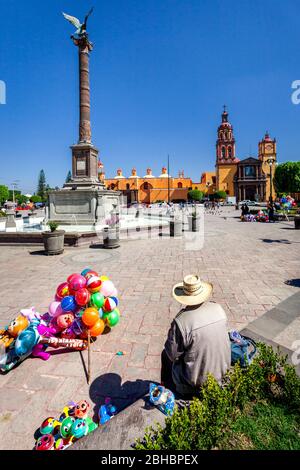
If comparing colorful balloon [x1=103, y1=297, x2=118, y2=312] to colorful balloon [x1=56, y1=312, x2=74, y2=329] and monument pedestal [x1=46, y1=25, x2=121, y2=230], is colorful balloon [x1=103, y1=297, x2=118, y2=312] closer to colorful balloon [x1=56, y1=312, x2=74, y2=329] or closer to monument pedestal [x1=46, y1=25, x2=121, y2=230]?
colorful balloon [x1=56, y1=312, x2=74, y2=329]

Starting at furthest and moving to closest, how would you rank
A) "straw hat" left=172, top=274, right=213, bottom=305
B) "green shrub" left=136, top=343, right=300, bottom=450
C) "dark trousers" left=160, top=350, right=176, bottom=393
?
"dark trousers" left=160, top=350, right=176, bottom=393, "straw hat" left=172, top=274, right=213, bottom=305, "green shrub" left=136, top=343, right=300, bottom=450

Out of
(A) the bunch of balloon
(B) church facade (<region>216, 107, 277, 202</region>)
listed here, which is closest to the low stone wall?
(A) the bunch of balloon

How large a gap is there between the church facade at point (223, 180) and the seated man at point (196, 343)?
238ft

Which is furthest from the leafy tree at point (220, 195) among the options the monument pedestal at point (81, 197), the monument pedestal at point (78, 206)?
the monument pedestal at point (78, 206)

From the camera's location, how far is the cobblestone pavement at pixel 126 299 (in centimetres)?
263

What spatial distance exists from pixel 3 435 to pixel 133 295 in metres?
3.39

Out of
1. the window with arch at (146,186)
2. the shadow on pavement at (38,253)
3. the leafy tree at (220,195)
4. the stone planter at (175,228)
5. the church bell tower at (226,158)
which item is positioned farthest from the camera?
the window with arch at (146,186)

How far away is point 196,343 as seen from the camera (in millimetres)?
2062

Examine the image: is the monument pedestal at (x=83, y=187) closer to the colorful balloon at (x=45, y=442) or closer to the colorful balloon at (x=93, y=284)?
the colorful balloon at (x=93, y=284)

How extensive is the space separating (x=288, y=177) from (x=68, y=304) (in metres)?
55.5

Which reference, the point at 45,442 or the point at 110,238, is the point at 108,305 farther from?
the point at 110,238

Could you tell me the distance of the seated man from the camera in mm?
2072

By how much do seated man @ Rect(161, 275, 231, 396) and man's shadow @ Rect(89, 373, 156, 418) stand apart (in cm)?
57

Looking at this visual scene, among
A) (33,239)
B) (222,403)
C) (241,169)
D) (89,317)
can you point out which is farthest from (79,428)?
(241,169)
